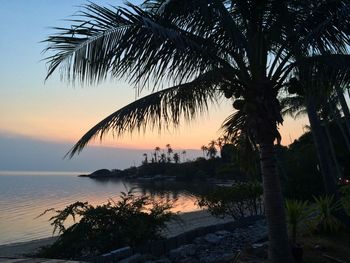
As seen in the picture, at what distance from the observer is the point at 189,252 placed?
9.19 meters

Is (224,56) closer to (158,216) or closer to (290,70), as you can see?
(290,70)

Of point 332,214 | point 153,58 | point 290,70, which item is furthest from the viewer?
point 332,214

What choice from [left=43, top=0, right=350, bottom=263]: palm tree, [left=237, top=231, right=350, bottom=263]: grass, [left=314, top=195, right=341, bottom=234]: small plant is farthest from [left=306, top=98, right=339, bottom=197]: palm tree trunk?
[left=43, top=0, right=350, bottom=263]: palm tree

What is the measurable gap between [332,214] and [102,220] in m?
4.84

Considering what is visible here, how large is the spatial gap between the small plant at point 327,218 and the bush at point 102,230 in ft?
11.4

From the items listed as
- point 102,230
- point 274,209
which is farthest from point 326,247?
point 102,230

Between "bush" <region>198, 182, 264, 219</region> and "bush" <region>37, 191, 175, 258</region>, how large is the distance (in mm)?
4464

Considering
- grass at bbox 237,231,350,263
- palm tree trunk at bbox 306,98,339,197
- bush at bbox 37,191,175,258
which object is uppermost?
palm tree trunk at bbox 306,98,339,197

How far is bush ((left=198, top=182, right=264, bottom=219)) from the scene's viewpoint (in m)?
14.2

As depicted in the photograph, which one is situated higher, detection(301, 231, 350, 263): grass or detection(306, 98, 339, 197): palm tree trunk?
detection(306, 98, 339, 197): palm tree trunk

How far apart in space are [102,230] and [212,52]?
4.70 metres

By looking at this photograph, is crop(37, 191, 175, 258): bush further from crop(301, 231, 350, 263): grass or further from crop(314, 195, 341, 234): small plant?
crop(314, 195, 341, 234): small plant

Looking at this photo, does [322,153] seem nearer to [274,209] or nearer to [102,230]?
[274,209]

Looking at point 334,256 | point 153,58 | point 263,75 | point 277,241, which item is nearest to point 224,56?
point 263,75
